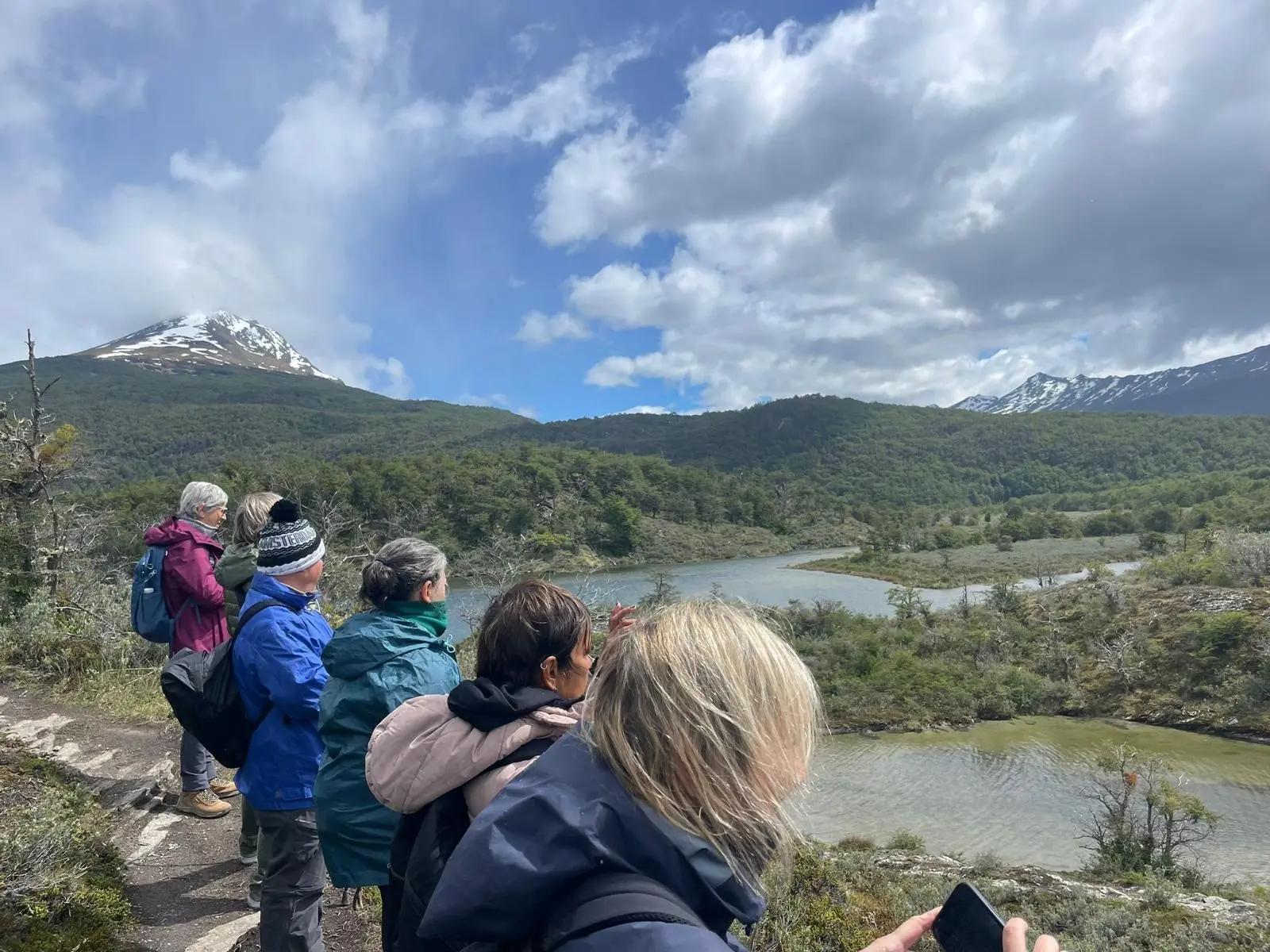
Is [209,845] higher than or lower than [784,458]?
lower

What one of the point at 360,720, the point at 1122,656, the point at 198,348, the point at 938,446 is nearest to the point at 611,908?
the point at 360,720

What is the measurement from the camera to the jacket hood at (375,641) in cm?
183

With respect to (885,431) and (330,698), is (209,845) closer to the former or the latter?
(330,698)

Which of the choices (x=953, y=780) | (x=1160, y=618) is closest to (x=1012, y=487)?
(x=1160, y=618)

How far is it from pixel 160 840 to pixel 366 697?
7.99 ft

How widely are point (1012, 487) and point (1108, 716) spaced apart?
348ft

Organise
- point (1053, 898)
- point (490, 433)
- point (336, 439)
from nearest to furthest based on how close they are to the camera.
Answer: point (1053, 898) → point (336, 439) → point (490, 433)

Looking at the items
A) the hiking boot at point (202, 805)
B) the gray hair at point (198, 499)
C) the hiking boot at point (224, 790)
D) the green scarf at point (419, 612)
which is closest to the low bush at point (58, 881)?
the hiking boot at point (202, 805)

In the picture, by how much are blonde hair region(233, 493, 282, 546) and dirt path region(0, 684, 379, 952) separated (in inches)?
56.0

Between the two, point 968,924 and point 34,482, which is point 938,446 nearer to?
point 34,482

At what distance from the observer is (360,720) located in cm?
182

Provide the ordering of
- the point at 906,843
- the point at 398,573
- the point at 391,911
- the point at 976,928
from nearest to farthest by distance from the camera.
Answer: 1. the point at 976,928
2. the point at 391,911
3. the point at 398,573
4. the point at 906,843

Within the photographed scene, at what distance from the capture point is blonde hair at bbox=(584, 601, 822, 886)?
2.98ft

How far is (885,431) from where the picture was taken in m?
136
